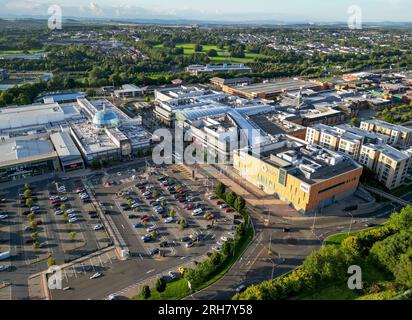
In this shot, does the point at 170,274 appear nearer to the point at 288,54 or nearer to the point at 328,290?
the point at 328,290

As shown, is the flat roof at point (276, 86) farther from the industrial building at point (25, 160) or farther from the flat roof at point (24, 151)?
the industrial building at point (25, 160)

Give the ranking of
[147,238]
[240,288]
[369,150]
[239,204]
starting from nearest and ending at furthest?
1. [240,288]
2. [147,238]
3. [239,204]
4. [369,150]

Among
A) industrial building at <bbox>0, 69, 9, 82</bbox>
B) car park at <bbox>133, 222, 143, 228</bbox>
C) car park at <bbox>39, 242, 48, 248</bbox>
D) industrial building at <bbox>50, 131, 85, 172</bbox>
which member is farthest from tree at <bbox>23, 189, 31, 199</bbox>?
industrial building at <bbox>0, 69, 9, 82</bbox>

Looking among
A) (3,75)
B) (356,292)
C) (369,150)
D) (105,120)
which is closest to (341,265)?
(356,292)

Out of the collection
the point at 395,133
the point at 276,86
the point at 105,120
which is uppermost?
the point at 276,86

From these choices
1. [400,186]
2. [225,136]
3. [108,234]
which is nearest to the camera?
[108,234]

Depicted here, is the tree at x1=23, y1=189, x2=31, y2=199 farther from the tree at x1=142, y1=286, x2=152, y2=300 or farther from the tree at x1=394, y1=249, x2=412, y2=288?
the tree at x1=394, y1=249, x2=412, y2=288

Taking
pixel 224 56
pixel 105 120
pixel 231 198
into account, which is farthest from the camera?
pixel 224 56

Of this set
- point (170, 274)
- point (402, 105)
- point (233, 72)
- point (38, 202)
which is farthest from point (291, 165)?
point (233, 72)

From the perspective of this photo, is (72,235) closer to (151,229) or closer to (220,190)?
(151,229)
